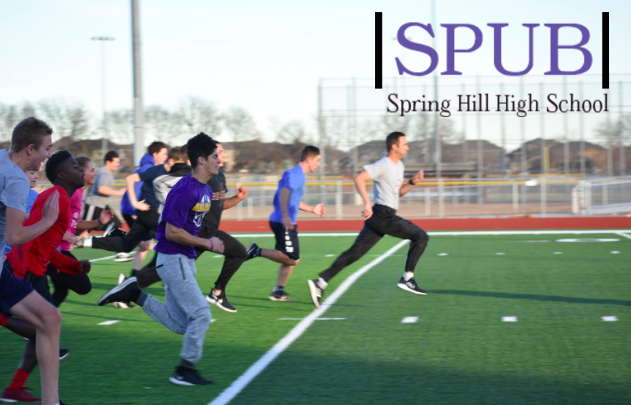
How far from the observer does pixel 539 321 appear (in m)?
7.65

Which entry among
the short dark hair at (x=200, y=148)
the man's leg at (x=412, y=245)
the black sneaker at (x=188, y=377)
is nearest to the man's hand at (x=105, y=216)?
the short dark hair at (x=200, y=148)

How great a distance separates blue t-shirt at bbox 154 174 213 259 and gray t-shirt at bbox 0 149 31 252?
1.29 metres

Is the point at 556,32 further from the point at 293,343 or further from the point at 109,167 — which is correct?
the point at 293,343

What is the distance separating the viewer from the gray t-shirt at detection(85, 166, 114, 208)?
1179 centimetres

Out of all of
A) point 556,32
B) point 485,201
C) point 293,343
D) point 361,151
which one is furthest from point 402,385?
point 361,151

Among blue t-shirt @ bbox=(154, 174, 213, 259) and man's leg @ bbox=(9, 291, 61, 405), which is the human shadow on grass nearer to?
blue t-shirt @ bbox=(154, 174, 213, 259)

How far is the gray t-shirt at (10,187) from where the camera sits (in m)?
4.13

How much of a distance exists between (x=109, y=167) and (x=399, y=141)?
191 inches

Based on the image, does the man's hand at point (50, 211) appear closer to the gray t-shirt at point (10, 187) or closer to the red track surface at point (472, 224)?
the gray t-shirt at point (10, 187)

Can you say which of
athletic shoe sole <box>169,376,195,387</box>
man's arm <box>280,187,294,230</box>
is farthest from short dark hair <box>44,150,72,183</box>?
man's arm <box>280,187,294,230</box>

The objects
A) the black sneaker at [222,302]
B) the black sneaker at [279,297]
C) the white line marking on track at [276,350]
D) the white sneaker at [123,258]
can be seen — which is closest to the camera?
the white line marking on track at [276,350]

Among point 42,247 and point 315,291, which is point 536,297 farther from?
point 42,247

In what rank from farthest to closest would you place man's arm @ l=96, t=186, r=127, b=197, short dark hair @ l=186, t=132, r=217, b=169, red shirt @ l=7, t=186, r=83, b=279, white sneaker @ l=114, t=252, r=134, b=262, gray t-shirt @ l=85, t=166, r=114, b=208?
white sneaker @ l=114, t=252, r=134, b=262
gray t-shirt @ l=85, t=166, r=114, b=208
man's arm @ l=96, t=186, r=127, b=197
short dark hair @ l=186, t=132, r=217, b=169
red shirt @ l=7, t=186, r=83, b=279

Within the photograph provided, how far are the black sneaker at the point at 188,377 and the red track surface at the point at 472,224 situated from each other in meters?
17.5
